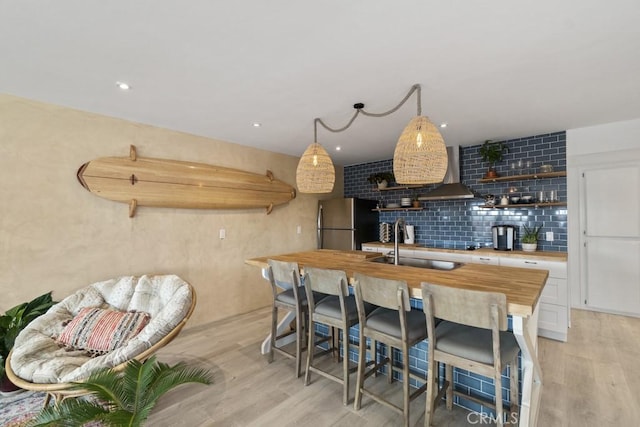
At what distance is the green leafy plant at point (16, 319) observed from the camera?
2.06 m

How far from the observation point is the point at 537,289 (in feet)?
5.49

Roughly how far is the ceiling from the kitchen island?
146 cm

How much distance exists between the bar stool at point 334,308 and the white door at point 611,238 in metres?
3.41

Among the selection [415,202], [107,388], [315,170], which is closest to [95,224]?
[107,388]

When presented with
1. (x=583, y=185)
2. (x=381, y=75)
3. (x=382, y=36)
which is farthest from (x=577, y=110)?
(x=382, y=36)

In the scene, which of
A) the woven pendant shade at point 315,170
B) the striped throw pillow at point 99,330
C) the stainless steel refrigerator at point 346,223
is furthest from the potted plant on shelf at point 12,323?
the stainless steel refrigerator at point 346,223

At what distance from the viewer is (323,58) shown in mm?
1893

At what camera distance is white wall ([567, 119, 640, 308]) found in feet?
10.7

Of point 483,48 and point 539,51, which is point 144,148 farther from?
point 539,51

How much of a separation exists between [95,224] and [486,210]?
4.83m

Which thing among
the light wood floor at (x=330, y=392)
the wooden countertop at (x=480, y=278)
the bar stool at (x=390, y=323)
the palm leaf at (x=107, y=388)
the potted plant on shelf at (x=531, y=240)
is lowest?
the light wood floor at (x=330, y=392)

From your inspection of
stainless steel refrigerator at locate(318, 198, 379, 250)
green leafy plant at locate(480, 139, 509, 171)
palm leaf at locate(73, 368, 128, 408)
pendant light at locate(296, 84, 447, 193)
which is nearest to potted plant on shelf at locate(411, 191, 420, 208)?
stainless steel refrigerator at locate(318, 198, 379, 250)

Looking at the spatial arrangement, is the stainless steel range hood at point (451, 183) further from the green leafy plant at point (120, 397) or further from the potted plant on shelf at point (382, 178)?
the green leafy plant at point (120, 397)

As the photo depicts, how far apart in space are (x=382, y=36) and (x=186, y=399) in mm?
2790
